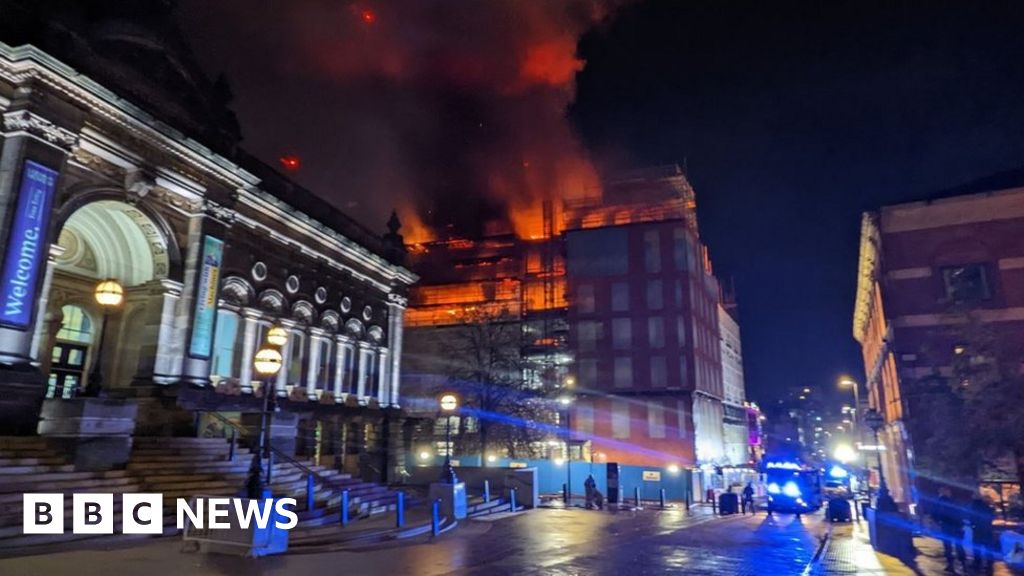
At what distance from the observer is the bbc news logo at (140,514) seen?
11.8 metres

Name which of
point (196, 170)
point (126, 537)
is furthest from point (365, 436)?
point (126, 537)

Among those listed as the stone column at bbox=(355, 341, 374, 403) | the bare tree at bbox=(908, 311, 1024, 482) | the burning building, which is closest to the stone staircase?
the stone column at bbox=(355, 341, 374, 403)

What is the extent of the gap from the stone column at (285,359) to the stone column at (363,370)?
509cm

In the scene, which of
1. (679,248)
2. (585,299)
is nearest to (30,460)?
(585,299)

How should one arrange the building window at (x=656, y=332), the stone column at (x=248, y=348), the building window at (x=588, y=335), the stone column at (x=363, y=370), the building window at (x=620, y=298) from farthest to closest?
the building window at (x=588, y=335), the building window at (x=620, y=298), the building window at (x=656, y=332), the stone column at (x=363, y=370), the stone column at (x=248, y=348)

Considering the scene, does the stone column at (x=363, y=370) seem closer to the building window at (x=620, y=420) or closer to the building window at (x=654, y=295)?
the building window at (x=620, y=420)

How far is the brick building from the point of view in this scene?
92.7 ft

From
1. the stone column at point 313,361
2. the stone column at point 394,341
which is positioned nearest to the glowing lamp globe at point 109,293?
the stone column at point 313,361

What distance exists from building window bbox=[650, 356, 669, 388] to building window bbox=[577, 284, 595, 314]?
7.36 m

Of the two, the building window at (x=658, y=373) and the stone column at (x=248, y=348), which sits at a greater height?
the building window at (x=658, y=373)

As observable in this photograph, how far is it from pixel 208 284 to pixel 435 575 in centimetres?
1561

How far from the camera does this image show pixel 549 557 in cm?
1272

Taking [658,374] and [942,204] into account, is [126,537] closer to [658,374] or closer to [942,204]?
[942,204]

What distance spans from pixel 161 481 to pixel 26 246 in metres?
7.16
